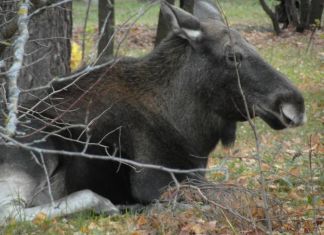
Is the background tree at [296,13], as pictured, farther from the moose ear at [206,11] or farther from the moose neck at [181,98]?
the moose neck at [181,98]

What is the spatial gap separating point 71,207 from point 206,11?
287cm

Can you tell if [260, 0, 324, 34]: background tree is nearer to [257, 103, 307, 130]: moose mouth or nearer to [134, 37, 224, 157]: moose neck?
[134, 37, 224, 157]: moose neck

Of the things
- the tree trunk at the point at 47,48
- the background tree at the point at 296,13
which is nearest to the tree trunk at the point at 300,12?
the background tree at the point at 296,13

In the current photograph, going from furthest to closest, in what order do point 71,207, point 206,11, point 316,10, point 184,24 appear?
point 316,10 < point 206,11 < point 184,24 < point 71,207

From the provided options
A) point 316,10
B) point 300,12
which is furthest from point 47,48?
point 300,12

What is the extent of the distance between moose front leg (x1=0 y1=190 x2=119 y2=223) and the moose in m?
0.01

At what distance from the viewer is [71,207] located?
655 cm

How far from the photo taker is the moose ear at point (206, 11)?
8.16 metres

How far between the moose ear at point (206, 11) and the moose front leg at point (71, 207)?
2499mm

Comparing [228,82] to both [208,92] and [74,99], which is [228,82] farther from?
[74,99]

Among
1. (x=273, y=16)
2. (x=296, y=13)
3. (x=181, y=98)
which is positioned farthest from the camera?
(x=296, y=13)

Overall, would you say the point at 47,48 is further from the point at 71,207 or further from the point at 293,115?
the point at 293,115

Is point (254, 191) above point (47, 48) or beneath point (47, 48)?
beneath

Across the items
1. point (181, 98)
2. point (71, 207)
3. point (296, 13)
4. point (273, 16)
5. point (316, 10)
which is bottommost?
point (296, 13)
